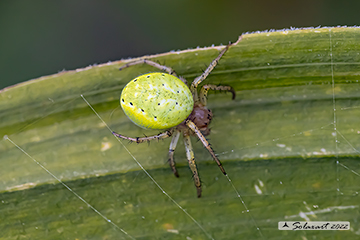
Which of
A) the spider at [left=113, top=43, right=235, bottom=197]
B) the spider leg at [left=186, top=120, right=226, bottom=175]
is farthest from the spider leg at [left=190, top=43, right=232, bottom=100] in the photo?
the spider leg at [left=186, top=120, right=226, bottom=175]

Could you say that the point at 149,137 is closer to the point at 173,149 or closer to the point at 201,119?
the point at 173,149

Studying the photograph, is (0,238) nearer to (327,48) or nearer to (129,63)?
(129,63)

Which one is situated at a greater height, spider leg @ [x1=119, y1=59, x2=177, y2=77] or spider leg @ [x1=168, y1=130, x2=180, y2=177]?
spider leg @ [x1=119, y1=59, x2=177, y2=77]

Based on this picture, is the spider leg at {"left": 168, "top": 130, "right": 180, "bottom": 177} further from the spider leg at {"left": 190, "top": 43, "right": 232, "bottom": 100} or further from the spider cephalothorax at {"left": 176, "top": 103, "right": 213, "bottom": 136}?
the spider leg at {"left": 190, "top": 43, "right": 232, "bottom": 100}

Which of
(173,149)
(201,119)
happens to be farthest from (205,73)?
(173,149)

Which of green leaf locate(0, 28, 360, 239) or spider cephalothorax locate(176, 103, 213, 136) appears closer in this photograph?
green leaf locate(0, 28, 360, 239)

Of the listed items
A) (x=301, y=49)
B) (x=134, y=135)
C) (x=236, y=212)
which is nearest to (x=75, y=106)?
(x=134, y=135)

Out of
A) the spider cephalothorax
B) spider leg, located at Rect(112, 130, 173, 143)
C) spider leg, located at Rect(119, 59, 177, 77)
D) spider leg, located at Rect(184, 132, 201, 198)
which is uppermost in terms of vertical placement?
spider leg, located at Rect(119, 59, 177, 77)
